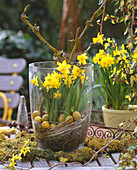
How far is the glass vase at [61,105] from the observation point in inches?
32.8

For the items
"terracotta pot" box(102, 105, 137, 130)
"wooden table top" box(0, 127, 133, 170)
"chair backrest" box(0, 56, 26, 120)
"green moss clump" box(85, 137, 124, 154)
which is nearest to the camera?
"wooden table top" box(0, 127, 133, 170)

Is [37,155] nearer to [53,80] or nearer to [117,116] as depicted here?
[53,80]

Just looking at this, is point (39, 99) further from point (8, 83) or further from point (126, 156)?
point (8, 83)

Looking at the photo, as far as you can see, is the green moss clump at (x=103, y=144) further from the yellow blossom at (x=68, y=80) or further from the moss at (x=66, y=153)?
the yellow blossom at (x=68, y=80)

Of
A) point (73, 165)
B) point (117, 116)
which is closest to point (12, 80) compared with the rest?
point (117, 116)

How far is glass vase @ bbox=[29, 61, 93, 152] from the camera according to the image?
833mm

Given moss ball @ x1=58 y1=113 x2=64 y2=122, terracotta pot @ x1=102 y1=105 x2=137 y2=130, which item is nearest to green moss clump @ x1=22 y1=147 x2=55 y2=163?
moss ball @ x1=58 y1=113 x2=64 y2=122

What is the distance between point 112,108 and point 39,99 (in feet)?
1.37

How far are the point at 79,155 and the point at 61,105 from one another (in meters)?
0.16

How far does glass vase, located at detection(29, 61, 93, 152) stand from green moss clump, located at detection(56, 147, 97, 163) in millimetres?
25

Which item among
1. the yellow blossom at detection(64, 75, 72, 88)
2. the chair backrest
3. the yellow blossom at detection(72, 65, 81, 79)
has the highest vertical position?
the yellow blossom at detection(72, 65, 81, 79)

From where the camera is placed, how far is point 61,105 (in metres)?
0.84

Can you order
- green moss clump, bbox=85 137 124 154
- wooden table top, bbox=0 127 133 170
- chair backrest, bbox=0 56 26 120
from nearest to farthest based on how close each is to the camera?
wooden table top, bbox=0 127 133 170 < green moss clump, bbox=85 137 124 154 < chair backrest, bbox=0 56 26 120

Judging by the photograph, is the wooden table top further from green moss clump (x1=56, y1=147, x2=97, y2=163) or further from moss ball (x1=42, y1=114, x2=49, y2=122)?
moss ball (x1=42, y1=114, x2=49, y2=122)
